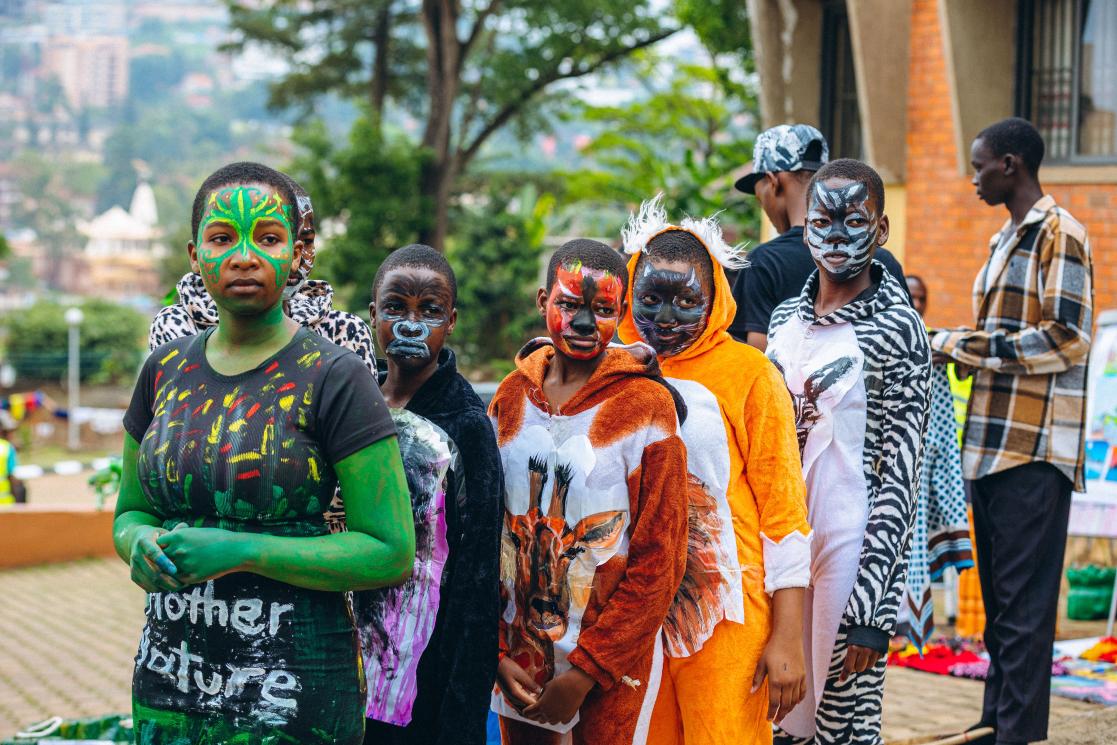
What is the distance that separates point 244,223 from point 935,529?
323 cm

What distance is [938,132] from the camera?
1188cm

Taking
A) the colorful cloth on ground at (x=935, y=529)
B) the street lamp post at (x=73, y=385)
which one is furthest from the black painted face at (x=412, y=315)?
the street lamp post at (x=73, y=385)

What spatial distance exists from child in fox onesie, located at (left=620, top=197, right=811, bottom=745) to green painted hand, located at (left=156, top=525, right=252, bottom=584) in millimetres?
1396

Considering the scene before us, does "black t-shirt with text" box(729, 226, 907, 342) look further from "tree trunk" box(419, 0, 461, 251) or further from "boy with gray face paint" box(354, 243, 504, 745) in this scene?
"tree trunk" box(419, 0, 461, 251)

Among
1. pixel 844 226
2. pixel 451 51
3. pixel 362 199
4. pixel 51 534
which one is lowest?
pixel 51 534

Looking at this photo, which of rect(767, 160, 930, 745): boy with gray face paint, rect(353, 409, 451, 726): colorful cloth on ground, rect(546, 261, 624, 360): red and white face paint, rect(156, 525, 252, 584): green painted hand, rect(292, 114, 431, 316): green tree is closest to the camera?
rect(156, 525, 252, 584): green painted hand

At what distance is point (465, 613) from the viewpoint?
343 cm

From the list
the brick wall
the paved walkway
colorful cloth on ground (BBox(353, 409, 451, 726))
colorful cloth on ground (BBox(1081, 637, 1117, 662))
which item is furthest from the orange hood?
the brick wall

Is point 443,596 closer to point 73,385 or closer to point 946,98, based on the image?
point 946,98

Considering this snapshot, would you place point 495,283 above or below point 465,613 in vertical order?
above

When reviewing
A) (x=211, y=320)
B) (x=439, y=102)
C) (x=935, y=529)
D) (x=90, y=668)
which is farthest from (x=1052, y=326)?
(x=439, y=102)

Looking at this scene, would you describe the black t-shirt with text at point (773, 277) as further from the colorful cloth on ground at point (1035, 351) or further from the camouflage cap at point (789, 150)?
the colorful cloth on ground at point (1035, 351)

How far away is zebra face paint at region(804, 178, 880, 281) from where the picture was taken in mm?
4020

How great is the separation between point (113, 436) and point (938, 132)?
2962 centimetres
